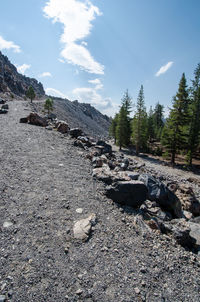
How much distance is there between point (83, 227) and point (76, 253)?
0.80m

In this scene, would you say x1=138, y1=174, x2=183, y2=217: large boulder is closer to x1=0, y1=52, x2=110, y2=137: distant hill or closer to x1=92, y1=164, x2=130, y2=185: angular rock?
x1=92, y1=164, x2=130, y2=185: angular rock

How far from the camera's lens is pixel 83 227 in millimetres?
4488

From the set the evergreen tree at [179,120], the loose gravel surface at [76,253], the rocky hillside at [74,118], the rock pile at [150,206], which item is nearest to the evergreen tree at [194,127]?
the evergreen tree at [179,120]

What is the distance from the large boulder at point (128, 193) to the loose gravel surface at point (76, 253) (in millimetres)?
371

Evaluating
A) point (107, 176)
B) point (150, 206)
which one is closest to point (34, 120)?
point (107, 176)

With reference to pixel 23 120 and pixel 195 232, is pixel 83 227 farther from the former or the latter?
pixel 23 120

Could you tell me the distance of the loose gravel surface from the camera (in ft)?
9.93

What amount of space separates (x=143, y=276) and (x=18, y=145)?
986cm

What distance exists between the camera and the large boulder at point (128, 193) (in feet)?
20.5

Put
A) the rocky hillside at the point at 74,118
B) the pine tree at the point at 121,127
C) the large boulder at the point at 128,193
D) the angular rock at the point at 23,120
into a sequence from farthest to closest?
the rocky hillside at the point at 74,118
the pine tree at the point at 121,127
the angular rock at the point at 23,120
the large boulder at the point at 128,193

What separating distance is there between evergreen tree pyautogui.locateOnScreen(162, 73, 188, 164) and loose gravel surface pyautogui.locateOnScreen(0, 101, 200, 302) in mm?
24755

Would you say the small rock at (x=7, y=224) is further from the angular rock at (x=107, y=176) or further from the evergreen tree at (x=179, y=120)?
the evergreen tree at (x=179, y=120)

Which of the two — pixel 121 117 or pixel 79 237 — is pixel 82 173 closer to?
pixel 79 237

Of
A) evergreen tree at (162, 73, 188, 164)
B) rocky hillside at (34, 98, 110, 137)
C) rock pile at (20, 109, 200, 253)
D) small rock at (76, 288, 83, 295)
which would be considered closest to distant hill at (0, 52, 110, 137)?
rocky hillside at (34, 98, 110, 137)
